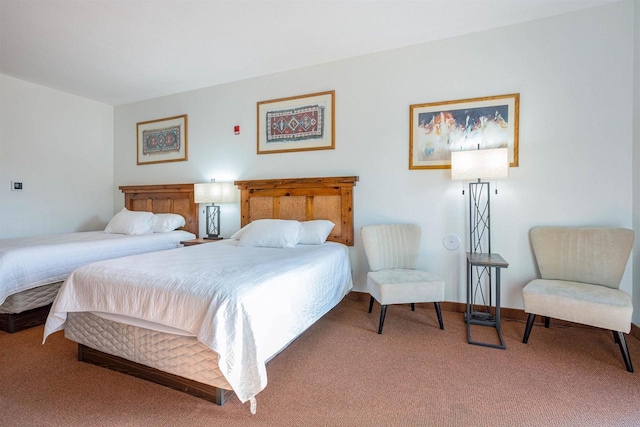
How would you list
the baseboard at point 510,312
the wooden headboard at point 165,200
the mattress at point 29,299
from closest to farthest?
the baseboard at point 510,312 < the mattress at point 29,299 < the wooden headboard at point 165,200

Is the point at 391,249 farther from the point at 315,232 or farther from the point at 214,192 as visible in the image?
the point at 214,192

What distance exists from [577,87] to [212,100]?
3924 mm

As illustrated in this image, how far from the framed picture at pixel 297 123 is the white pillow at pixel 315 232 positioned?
2.87 feet

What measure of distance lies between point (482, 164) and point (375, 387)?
1.86 meters

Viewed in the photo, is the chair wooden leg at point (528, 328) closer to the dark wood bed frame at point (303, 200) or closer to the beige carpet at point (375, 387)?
the beige carpet at point (375, 387)

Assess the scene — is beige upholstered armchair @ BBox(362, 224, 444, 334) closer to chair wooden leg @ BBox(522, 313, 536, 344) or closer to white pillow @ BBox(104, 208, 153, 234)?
chair wooden leg @ BBox(522, 313, 536, 344)

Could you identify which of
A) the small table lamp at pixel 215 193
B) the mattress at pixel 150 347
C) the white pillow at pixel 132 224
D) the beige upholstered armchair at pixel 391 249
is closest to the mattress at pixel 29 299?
the mattress at pixel 150 347

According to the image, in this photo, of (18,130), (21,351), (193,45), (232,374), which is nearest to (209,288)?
(232,374)

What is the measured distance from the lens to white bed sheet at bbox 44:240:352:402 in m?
Answer: 1.37

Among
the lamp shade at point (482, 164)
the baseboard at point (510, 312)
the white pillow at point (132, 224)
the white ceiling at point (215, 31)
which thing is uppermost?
the white ceiling at point (215, 31)

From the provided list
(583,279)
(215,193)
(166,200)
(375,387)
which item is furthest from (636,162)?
(166,200)

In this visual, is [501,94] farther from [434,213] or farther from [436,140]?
[434,213]

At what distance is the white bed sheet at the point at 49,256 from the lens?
2331 millimetres

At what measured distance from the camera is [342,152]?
327 centimetres
